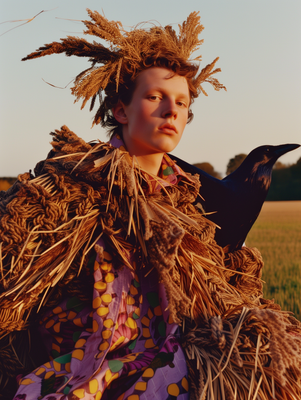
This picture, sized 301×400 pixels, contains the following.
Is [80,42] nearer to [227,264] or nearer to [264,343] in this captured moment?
[227,264]

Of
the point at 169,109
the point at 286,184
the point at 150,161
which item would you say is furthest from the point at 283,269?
the point at 286,184

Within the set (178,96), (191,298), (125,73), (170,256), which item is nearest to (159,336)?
(191,298)

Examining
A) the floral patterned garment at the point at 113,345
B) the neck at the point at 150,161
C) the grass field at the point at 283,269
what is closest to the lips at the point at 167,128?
the neck at the point at 150,161

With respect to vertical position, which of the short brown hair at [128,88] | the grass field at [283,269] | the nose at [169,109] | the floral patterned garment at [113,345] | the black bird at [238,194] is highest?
the short brown hair at [128,88]

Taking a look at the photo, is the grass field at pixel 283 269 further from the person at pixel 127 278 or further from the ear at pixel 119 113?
the ear at pixel 119 113

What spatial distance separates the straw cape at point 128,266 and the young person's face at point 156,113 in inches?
5.0

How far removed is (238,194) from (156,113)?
0.60 metres

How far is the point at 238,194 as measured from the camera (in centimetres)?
191

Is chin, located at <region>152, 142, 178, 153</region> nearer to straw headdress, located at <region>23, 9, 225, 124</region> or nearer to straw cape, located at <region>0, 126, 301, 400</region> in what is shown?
straw cape, located at <region>0, 126, 301, 400</region>

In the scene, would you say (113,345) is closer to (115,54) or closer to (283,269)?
(115,54)

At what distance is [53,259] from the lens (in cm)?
142

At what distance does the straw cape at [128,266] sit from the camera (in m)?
1.26

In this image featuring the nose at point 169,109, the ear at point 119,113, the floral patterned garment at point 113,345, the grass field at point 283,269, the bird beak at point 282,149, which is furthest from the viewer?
the grass field at point 283,269

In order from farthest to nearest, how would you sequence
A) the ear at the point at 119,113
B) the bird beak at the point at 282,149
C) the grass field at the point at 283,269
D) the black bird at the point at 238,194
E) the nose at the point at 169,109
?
the grass field at the point at 283,269 < the bird beak at the point at 282,149 < the black bird at the point at 238,194 < the ear at the point at 119,113 < the nose at the point at 169,109
